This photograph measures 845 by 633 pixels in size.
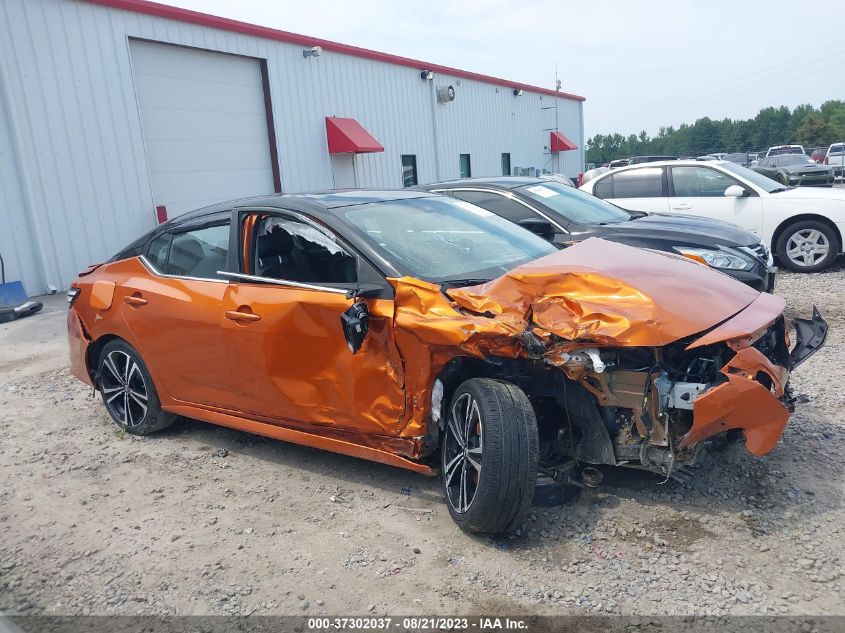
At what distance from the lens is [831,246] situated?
29.8ft

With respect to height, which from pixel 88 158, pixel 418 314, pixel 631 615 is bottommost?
pixel 631 615

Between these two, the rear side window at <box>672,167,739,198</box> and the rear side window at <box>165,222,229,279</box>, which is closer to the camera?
the rear side window at <box>165,222,229,279</box>

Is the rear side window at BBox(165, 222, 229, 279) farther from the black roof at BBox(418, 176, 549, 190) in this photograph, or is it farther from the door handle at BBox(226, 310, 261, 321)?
the black roof at BBox(418, 176, 549, 190)

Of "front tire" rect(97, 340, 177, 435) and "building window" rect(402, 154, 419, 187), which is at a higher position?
"building window" rect(402, 154, 419, 187)

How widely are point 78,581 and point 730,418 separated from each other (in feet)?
9.78

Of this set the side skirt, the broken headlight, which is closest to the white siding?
the side skirt

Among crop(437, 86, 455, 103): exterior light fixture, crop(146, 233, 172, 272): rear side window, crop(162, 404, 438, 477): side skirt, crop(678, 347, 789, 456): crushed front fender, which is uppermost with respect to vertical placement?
crop(437, 86, 455, 103): exterior light fixture

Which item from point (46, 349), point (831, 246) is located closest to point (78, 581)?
point (46, 349)

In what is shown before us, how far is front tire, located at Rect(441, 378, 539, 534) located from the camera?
297 cm

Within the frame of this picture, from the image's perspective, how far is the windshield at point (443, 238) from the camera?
3.70m

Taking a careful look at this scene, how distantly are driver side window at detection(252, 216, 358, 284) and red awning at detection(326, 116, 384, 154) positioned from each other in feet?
40.2

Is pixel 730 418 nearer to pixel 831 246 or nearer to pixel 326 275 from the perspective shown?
pixel 326 275

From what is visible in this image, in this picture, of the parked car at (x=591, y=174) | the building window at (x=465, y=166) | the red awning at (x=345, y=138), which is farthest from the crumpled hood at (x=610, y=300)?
the building window at (x=465, y=166)

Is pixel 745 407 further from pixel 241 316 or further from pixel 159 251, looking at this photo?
pixel 159 251
